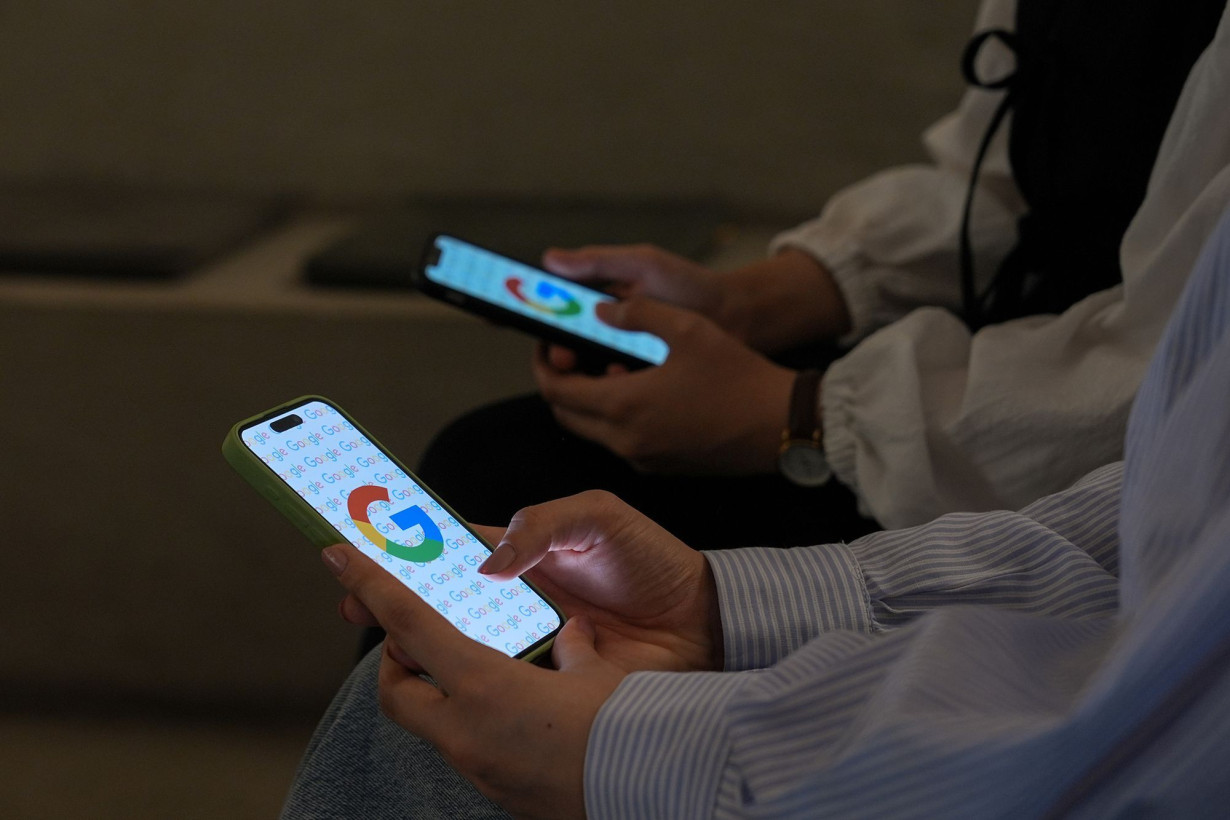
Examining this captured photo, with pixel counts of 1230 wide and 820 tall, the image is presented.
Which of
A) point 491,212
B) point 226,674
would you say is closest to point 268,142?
point 491,212

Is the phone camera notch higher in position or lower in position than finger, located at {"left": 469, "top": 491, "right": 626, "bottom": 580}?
higher

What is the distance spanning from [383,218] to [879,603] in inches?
26.4

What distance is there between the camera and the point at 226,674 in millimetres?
745

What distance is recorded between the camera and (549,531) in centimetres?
35

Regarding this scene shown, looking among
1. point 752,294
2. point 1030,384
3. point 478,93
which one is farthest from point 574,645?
point 478,93

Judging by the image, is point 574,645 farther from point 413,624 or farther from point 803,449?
point 803,449

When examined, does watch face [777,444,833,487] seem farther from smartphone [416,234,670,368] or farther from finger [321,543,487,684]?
finger [321,543,487,684]

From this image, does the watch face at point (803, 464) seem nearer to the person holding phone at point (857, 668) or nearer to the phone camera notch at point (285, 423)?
the person holding phone at point (857, 668)

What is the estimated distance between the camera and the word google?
347 mm

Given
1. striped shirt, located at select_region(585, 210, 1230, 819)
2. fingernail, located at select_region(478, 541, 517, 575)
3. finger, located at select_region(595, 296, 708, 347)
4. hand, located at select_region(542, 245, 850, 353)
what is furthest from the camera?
hand, located at select_region(542, 245, 850, 353)

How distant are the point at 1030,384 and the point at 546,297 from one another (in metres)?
0.24

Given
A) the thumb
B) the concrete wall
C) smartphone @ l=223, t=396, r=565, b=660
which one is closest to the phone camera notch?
smartphone @ l=223, t=396, r=565, b=660

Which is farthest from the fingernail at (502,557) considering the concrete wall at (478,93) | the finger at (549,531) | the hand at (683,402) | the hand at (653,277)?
the concrete wall at (478,93)

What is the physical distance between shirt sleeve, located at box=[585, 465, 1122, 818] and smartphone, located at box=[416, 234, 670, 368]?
22 cm
